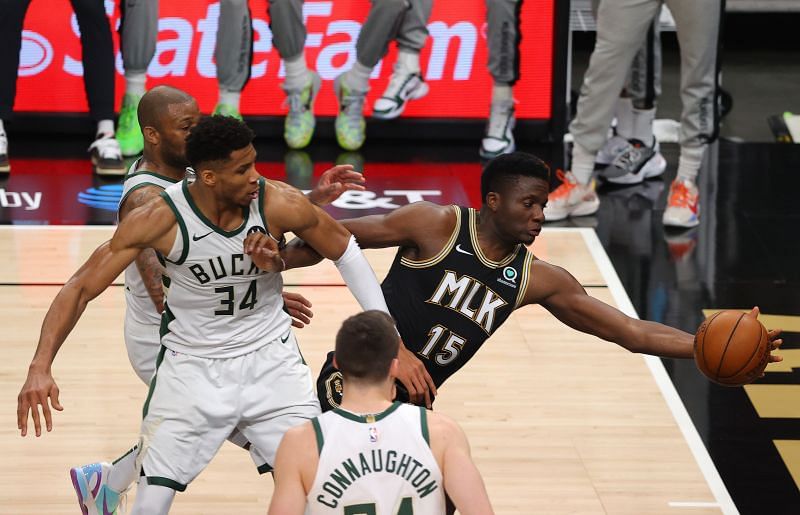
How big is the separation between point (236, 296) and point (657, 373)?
267 cm

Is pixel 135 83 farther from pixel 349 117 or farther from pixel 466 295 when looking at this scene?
pixel 466 295

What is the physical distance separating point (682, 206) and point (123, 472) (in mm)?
4503

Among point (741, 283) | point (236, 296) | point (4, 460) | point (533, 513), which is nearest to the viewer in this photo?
point (236, 296)

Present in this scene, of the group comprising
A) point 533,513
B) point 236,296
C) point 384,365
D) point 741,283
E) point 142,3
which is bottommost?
point 741,283

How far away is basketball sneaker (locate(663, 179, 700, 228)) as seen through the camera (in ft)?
25.9

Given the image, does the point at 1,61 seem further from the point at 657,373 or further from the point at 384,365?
the point at 384,365

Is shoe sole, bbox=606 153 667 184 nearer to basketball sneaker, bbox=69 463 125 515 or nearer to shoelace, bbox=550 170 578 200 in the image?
shoelace, bbox=550 170 578 200

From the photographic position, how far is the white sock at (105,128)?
8.84 metres

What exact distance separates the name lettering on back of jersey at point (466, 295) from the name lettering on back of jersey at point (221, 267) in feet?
2.14

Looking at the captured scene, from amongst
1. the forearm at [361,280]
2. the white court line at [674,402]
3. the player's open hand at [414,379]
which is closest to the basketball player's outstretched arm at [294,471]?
the player's open hand at [414,379]

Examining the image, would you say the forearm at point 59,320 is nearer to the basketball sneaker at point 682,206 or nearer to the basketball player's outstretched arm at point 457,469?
the basketball player's outstretched arm at point 457,469

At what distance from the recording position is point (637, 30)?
7.60 m

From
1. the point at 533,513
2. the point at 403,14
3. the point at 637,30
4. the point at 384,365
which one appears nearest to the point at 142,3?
the point at 403,14

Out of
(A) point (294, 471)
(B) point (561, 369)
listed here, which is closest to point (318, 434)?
(A) point (294, 471)
